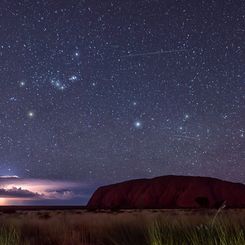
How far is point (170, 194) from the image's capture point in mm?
102375

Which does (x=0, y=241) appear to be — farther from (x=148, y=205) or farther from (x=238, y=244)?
(x=148, y=205)

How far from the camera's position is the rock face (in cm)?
9706

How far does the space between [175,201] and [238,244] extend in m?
97.4

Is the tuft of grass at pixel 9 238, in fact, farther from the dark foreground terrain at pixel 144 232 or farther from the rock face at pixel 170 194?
the rock face at pixel 170 194

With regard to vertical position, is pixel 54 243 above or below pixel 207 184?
below

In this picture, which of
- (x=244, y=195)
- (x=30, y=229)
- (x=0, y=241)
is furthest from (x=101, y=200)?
(x=0, y=241)

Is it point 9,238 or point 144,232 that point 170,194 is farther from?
point 9,238

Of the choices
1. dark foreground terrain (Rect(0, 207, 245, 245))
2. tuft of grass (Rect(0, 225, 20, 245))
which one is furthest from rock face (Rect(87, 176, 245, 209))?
tuft of grass (Rect(0, 225, 20, 245))

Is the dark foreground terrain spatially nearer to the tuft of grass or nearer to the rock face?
the tuft of grass

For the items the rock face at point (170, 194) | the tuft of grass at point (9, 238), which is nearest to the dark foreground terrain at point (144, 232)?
the tuft of grass at point (9, 238)

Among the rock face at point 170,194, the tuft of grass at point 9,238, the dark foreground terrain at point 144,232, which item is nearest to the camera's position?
the dark foreground terrain at point 144,232

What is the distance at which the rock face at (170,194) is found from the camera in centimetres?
9706

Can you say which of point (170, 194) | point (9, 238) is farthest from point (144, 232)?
point (170, 194)

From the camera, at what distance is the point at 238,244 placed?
4789mm
